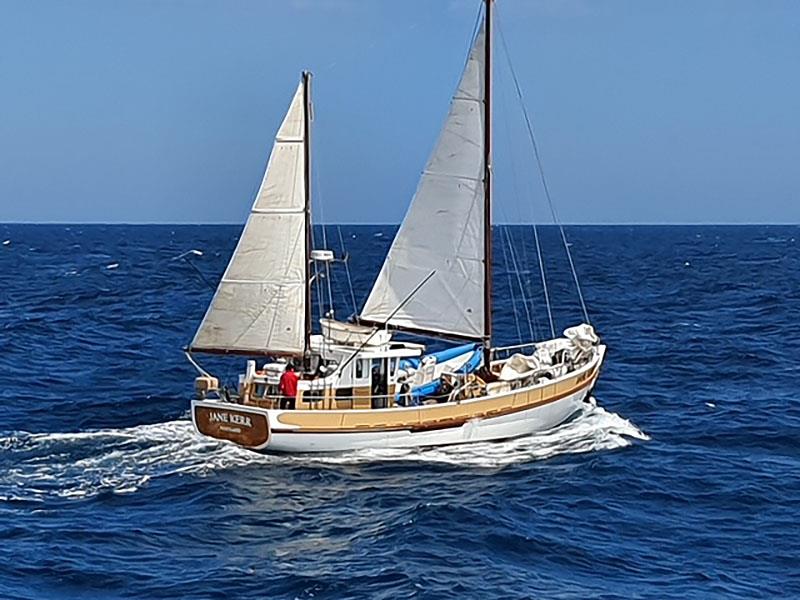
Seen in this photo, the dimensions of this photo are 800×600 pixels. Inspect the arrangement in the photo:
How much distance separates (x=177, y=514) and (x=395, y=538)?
5.49 metres

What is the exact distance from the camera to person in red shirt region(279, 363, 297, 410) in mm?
35688

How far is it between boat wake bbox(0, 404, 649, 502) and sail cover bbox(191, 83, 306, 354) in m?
3.26

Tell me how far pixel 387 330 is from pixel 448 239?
3473 millimetres

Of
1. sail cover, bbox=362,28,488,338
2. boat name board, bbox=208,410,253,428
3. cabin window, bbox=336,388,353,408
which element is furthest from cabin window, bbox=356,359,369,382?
boat name board, bbox=208,410,253,428

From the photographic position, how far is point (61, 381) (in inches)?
1964

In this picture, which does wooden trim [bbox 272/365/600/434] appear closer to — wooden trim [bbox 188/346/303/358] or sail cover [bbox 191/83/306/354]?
wooden trim [bbox 188/346/303/358]

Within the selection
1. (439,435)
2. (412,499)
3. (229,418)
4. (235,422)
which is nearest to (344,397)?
(439,435)

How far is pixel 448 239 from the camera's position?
39.2 m

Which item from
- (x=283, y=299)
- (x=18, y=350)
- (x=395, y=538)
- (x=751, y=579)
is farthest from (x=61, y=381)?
(x=751, y=579)

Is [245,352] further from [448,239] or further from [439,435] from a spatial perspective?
[448,239]

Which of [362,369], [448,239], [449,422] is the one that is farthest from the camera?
[448,239]

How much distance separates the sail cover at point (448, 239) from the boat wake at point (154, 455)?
4508mm

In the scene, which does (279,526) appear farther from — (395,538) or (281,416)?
(281,416)

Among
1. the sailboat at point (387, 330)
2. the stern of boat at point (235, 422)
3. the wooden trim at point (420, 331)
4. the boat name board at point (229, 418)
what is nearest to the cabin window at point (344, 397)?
the sailboat at point (387, 330)
